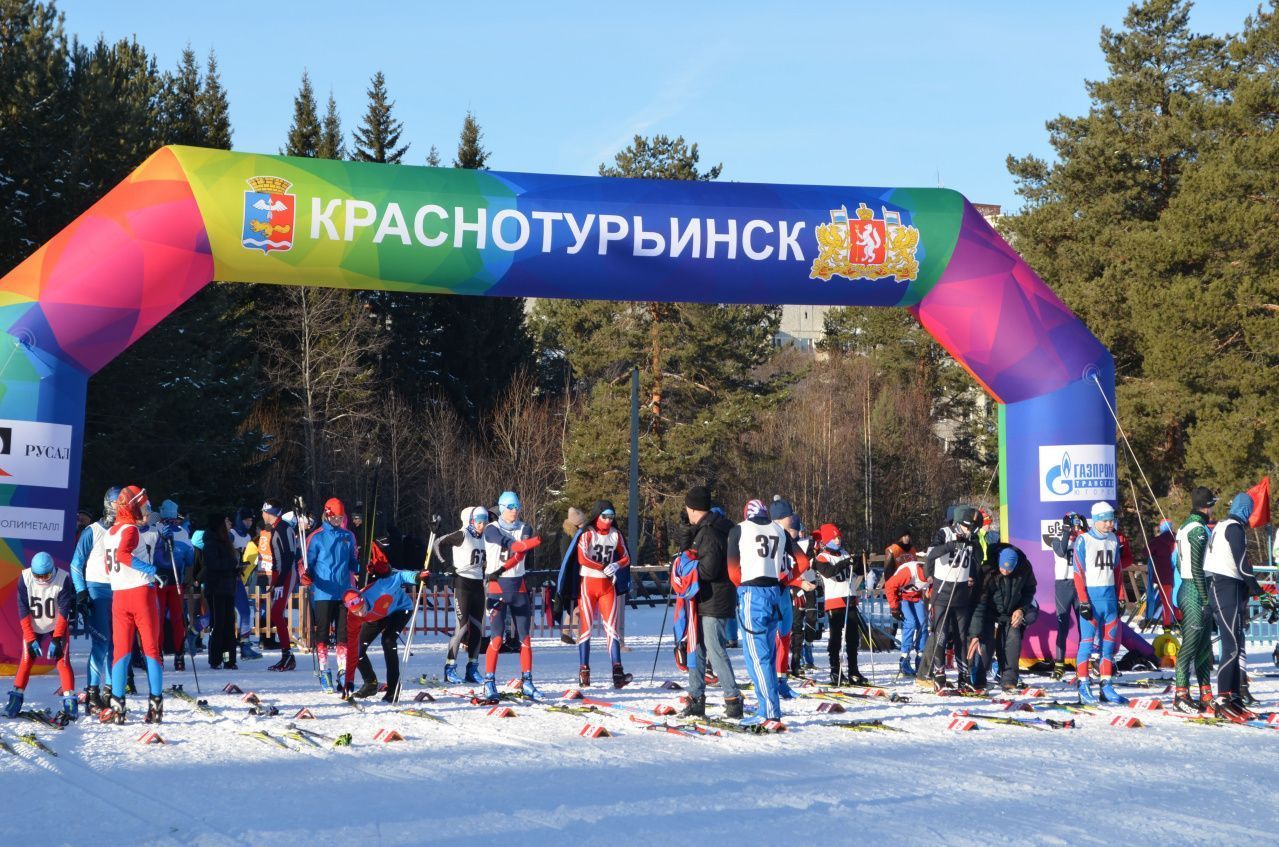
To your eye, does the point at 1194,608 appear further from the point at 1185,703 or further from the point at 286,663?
the point at 286,663

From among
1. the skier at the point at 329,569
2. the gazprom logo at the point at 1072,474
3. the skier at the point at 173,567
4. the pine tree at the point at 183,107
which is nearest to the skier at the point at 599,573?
the skier at the point at 329,569

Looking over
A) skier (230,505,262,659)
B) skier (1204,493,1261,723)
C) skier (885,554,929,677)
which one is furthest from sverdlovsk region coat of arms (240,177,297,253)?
skier (1204,493,1261,723)

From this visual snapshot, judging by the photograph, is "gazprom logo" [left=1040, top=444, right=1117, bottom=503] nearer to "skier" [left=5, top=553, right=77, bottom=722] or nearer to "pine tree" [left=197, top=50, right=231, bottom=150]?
"skier" [left=5, top=553, right=77, bottom=722]

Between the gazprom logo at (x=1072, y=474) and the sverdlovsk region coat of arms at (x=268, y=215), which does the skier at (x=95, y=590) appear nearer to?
the sverdlovsk region coat of arms at (x=268, y=215)

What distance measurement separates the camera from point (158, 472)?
33406 mm

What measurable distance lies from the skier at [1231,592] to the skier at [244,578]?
34.8 ft

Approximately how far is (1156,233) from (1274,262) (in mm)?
2871

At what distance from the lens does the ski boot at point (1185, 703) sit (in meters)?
12.4

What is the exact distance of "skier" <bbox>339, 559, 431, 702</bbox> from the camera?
1262cm

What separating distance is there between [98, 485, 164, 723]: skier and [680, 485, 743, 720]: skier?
418 cm

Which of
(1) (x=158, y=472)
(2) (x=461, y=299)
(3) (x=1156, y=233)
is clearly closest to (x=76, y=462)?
(1) (x=158, y=472)

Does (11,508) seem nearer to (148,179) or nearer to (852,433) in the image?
(148,179)

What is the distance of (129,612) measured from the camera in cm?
1111

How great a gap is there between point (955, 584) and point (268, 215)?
8.01m
